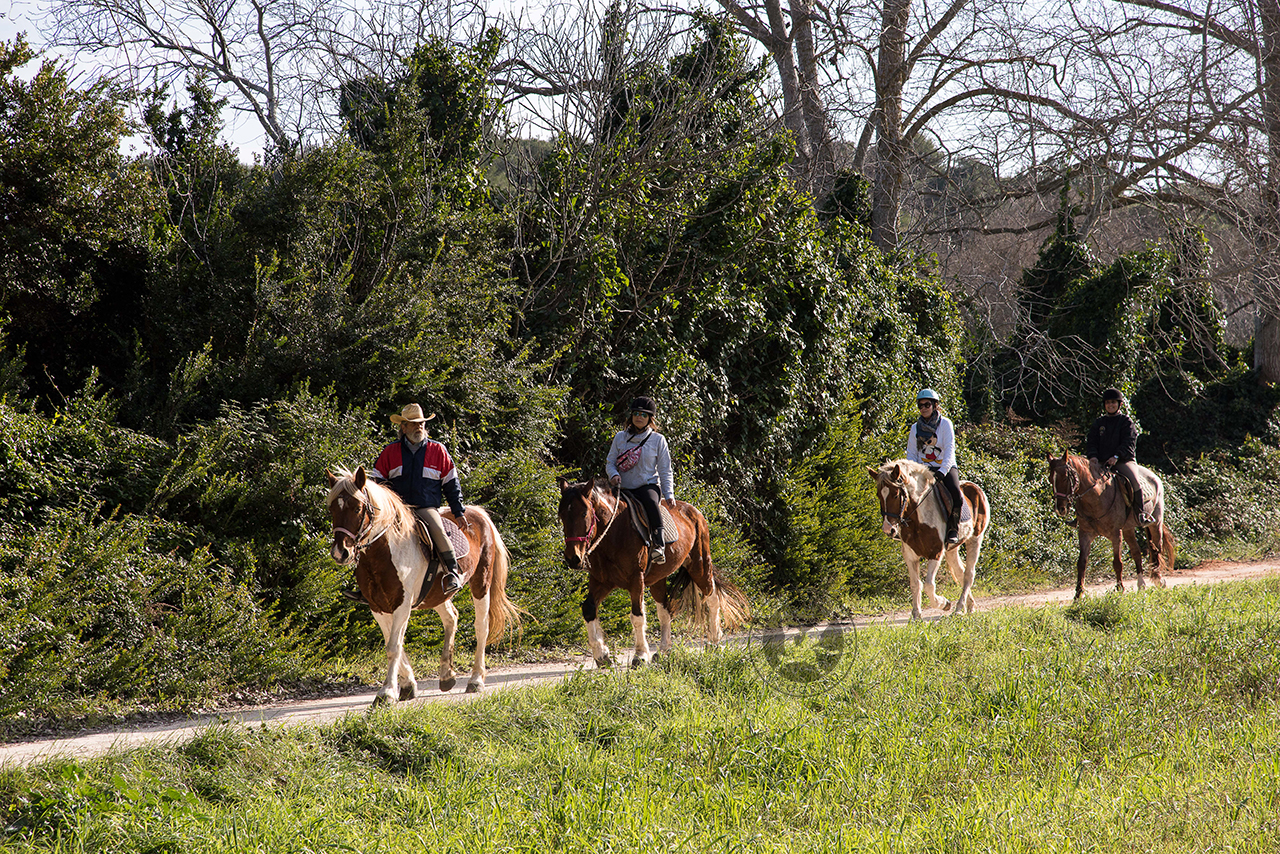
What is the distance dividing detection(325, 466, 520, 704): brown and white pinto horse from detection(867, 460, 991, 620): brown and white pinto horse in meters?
4.31

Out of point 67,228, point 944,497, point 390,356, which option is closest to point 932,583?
point 944,497

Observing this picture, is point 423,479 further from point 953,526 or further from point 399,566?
point 953,526

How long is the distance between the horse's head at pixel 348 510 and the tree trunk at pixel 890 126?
658 inches

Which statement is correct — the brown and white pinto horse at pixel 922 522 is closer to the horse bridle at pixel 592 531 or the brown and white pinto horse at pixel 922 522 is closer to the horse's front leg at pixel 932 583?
the horse's front leg at pixel 932 583

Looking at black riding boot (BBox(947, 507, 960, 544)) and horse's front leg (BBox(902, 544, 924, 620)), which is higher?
black riding boot (BBox(947, 507, 960, 544))

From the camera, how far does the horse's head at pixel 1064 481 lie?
514 inches

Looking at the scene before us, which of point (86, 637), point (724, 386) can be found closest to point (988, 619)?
point (724, 386)

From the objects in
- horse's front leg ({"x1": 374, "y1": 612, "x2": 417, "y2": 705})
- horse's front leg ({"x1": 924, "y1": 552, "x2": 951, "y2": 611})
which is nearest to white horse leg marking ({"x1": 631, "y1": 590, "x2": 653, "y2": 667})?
horse's front leg ({"x1": 374, "y1": 612, "x2": 417, "y2": 705})

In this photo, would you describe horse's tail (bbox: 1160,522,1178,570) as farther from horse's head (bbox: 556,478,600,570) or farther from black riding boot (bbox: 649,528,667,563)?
horse's head (bbox: 556,478,600,570)

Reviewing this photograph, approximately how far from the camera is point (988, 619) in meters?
10.6

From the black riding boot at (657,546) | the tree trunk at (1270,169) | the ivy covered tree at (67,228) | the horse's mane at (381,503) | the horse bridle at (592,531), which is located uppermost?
the tree trunk at (1270,169)

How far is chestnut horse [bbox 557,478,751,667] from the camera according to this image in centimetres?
797

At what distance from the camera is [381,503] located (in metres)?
7.06

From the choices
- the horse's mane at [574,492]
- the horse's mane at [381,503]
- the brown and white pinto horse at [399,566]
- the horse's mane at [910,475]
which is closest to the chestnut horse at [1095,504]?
the horse's mane at [910,475]
